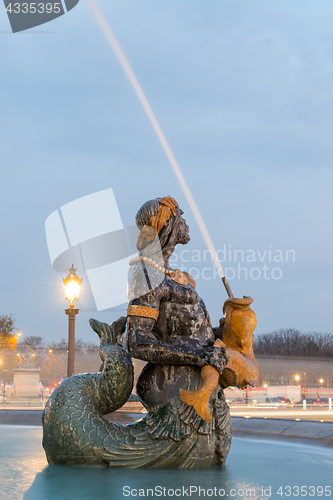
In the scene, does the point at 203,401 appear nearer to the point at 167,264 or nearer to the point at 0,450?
the point at 167,264

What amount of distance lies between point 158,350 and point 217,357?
0.45 metres

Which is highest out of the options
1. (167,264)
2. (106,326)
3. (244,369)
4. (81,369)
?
(167,264)

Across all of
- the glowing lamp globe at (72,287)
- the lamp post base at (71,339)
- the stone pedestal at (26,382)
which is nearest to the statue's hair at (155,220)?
the lamp post base at (71,339)

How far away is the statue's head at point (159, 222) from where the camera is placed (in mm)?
4383

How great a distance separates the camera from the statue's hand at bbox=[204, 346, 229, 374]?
12.8ft

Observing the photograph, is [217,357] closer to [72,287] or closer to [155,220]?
[155,220]

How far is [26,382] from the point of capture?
1358 inches

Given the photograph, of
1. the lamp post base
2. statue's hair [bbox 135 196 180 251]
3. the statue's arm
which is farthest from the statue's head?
the lamp post base

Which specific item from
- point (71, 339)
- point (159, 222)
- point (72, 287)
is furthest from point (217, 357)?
point (72, 287)

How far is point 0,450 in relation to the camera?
4566mm

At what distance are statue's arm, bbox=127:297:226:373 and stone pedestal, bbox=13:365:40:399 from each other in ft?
105

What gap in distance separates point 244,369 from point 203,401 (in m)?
0.48

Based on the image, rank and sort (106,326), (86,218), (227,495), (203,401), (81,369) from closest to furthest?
1. (227,495)
2. (203,401)
3. (106,326)
4. (86,218)
5. (81,369)

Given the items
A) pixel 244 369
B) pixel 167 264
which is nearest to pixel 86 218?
pixel 167 264
